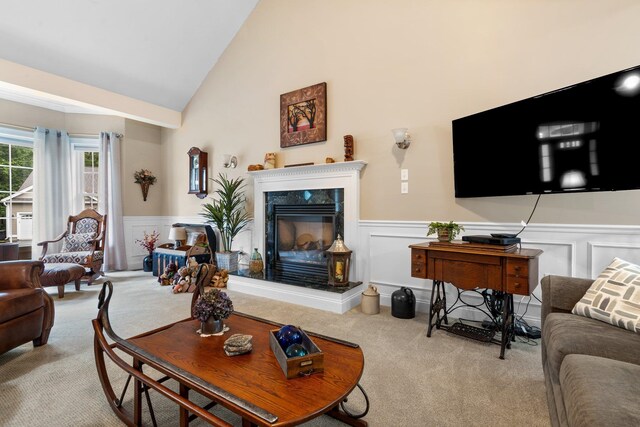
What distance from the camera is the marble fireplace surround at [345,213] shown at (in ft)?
10.4

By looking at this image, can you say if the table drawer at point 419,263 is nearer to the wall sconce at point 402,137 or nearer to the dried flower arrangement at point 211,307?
the wall sconce at point 402,137

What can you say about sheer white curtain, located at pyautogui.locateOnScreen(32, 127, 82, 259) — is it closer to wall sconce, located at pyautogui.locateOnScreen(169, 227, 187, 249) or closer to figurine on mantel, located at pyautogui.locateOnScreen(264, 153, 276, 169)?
wall sconce, located at pyautogui.locateOnScreen(169, 227, 187, 249)

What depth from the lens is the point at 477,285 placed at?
221 centimetres

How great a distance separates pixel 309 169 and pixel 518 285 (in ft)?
8.17

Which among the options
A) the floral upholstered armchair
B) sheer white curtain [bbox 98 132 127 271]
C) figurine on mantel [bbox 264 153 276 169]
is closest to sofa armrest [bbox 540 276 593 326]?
figurine on mantel [bbox 264 153 276 169]

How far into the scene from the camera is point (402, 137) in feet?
10.0

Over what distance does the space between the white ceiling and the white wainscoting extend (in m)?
3.78

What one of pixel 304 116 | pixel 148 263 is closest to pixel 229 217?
pixel 304 116

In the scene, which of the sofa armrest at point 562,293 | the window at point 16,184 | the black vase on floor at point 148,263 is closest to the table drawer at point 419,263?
the sofa armrest at point 562,293

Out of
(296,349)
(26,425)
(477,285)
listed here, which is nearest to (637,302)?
(477,285)

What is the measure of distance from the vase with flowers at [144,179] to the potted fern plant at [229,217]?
1898 millimetres

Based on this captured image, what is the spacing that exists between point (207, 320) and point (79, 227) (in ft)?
14.0

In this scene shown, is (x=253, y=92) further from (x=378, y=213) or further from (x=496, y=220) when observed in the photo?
(x=496, y=220)

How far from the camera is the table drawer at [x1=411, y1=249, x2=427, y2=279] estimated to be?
8.16 ft
